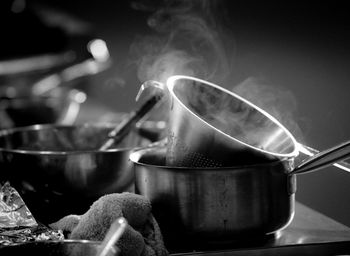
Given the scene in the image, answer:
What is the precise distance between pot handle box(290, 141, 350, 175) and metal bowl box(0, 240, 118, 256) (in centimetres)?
56

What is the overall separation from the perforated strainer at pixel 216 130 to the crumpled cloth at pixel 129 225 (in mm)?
170

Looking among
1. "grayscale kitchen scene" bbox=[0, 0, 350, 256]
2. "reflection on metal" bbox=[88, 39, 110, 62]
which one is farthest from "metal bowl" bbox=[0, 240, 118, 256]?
"reflection on metal" bbox=[88, 39, 110, 62]

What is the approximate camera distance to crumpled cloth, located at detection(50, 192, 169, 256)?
1090 mm

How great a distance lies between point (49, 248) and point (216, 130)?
47 cm

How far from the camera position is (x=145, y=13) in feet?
11.5

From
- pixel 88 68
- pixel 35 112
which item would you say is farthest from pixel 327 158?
pixel 88 68

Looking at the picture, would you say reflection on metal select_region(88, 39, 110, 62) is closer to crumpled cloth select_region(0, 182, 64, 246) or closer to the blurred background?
the blurred background

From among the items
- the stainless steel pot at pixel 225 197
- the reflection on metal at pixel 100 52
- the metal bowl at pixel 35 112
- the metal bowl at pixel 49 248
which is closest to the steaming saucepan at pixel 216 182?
the stainless steel pot at pixel 225 197

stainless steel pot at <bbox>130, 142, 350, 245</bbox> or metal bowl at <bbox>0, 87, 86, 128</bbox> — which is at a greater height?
stainless steel pot at <bbox>130, 142, 350, 245</bbox>

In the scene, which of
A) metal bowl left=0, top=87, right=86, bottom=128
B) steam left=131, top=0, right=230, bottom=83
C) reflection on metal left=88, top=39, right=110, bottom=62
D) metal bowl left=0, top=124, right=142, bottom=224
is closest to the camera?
metal bowl left=0, top=124, right=142, bottom=224

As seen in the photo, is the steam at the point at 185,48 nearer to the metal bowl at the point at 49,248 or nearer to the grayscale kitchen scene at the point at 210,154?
the grayscale kitchen scene at the point at 210,154

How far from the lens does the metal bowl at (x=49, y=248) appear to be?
2.94 ft

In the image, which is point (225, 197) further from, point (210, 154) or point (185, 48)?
point (185, 48)

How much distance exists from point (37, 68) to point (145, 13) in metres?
3.67
